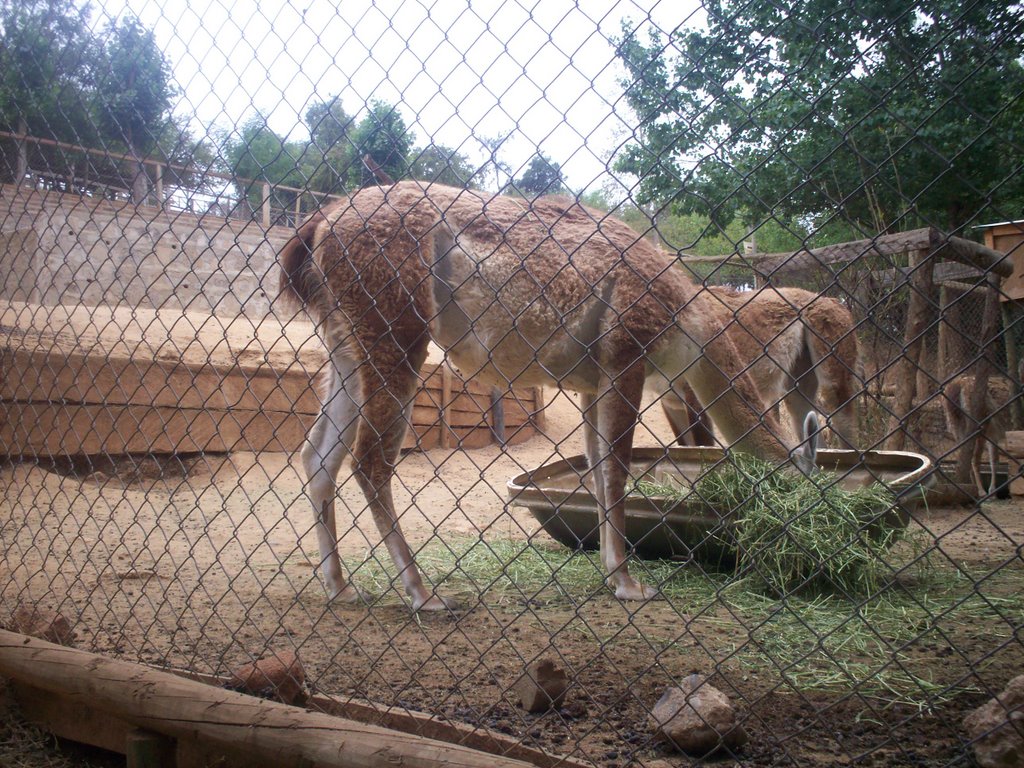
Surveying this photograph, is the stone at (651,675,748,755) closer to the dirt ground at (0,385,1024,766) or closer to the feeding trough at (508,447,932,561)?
the dirt ground at (0,385,1024,766)

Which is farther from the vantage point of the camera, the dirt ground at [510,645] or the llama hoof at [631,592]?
the llama hoof at [631,592]

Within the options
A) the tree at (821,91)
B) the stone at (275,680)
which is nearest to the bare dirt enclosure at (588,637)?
the stone at (275,680)

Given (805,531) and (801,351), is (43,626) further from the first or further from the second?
(801,351)

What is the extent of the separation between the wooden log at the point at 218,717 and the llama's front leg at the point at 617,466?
2.21 meters

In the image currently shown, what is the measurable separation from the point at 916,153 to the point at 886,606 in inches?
83.1

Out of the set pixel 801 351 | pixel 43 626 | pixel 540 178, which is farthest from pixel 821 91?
pixel 801 351

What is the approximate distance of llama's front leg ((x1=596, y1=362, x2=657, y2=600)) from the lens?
4102 millimetres

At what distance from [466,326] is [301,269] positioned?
92cm

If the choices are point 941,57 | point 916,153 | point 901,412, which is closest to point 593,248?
point 916,153

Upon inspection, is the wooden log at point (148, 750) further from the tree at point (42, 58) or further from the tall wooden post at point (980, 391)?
the tall wooden post at point (980, 391)

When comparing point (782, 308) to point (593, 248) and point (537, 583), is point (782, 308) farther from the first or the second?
point (537, 583)

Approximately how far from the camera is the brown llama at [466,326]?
3.84m

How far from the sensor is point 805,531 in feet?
12.6

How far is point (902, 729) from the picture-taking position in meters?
2.21
